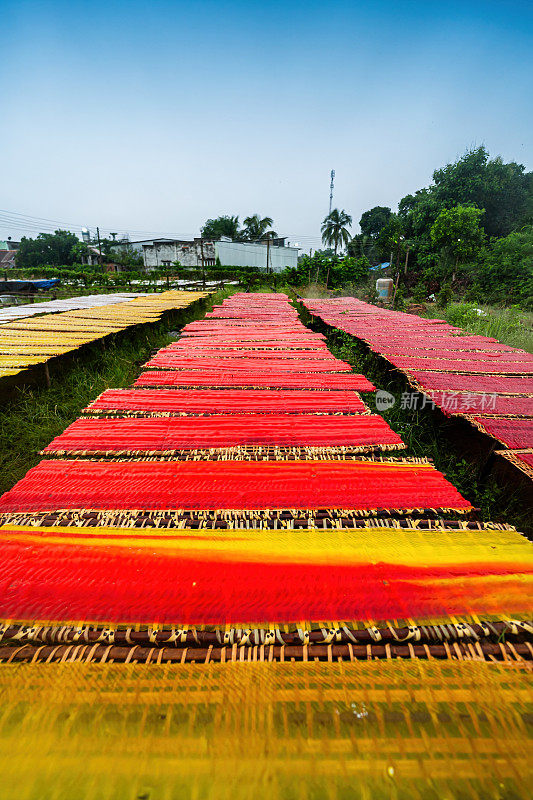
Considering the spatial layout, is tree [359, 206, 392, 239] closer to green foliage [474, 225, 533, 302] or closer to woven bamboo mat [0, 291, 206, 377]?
green foliage [474, 225, 533, 302]

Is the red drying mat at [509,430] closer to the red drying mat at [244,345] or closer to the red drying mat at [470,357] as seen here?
the red drying mat at [470,357]

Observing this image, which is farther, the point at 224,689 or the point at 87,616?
the point at 87,616

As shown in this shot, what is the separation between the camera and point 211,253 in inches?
1704

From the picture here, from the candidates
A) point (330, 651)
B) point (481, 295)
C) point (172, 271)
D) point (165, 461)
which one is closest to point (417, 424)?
point (165, 461)

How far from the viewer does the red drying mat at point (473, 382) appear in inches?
140

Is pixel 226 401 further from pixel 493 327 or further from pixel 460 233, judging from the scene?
pixel 460 233

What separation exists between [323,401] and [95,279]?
33924 millimetres

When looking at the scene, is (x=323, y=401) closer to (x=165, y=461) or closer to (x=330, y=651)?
(x=165, y=461)

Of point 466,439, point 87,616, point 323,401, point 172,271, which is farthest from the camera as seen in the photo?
point 172,271

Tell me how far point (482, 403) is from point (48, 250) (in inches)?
2787

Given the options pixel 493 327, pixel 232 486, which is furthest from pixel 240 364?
pixel 493 327

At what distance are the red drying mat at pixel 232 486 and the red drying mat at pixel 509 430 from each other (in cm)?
115

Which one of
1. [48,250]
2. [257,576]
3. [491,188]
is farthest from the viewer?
[48,250]

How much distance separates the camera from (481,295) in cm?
2175
